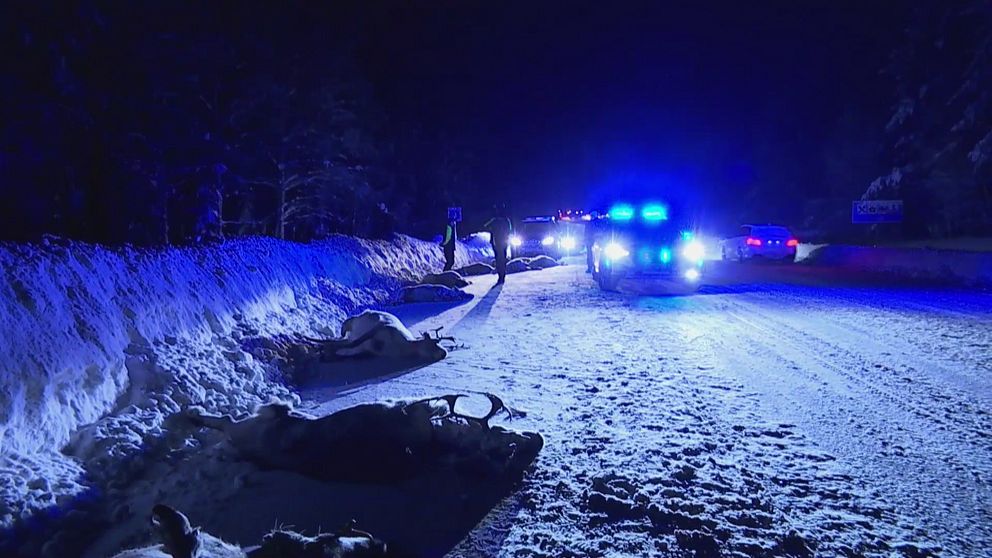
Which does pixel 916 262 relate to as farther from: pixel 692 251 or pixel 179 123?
pixel 179 123

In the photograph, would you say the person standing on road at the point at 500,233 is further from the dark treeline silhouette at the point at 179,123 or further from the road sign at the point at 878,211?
the road sign at the point at 878,211

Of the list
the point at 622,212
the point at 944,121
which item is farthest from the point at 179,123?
the point at 944,121

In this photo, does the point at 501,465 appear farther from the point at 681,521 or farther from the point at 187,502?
the point at 187,502

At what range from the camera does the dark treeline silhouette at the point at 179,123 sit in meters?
8.70

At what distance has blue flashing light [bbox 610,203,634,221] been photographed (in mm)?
19516

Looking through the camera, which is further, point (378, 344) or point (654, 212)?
point (654, 212)

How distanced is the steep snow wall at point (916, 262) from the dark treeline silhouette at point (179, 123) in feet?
66.6

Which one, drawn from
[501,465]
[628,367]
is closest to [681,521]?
[501,465]

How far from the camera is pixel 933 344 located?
9.48 metres

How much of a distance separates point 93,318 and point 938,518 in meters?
6.96

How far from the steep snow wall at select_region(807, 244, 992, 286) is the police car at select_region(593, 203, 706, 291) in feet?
30.3

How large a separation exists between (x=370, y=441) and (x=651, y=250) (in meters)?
15.3

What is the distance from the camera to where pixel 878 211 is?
27906 millimetres

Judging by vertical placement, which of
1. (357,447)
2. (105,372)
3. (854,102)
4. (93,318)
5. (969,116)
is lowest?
(357,447)
